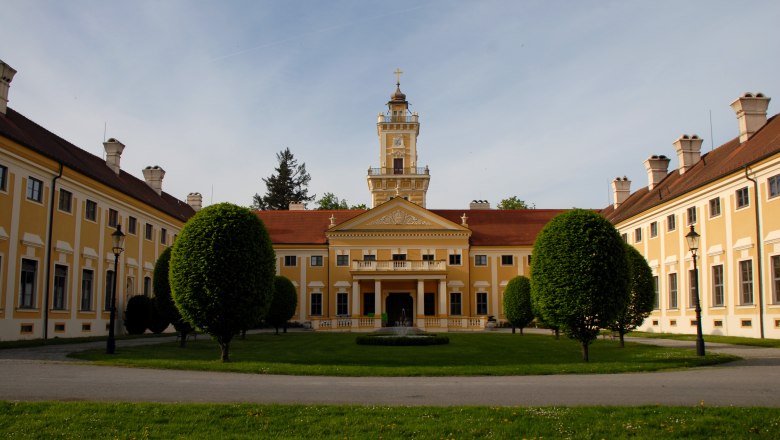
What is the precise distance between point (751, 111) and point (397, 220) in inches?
1122

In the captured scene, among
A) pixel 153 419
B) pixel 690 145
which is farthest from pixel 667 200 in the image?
pixel 153 419

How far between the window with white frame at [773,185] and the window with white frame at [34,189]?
3252 centimetres

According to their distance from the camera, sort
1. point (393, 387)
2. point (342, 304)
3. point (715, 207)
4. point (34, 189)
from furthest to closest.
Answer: point (342, 304) < point (715, 207) < point (34, 189) < point (393, 387)

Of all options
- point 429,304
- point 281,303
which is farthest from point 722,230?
point 429,304

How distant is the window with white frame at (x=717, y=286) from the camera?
1324 inches

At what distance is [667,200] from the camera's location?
39.1 metres

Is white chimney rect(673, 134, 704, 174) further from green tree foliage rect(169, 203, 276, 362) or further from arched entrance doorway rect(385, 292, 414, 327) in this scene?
green tree foliage rect(169, 203, 276, 362)

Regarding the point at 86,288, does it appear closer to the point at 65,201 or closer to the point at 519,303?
the point at 65,201

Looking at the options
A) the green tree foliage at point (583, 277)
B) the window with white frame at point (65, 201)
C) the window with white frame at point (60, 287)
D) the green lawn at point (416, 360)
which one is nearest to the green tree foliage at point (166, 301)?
the green lawn at point (416, 360)

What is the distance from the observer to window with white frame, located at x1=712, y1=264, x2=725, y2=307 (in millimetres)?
33625

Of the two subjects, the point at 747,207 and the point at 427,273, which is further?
the point at 427,273

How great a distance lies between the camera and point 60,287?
3166cm

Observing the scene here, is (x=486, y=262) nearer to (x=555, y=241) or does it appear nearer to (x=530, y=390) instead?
(x=555, y=241)

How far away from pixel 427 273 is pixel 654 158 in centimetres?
1917
